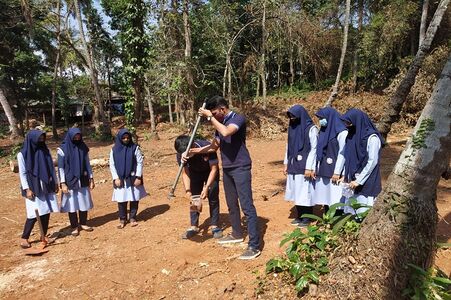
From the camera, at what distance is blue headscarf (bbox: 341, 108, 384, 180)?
3959mm

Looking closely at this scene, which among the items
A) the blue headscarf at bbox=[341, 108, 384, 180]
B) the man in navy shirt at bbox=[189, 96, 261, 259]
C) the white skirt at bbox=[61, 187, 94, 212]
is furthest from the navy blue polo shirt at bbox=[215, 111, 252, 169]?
the white skirt at bbox=[61, 187, 94, 212]

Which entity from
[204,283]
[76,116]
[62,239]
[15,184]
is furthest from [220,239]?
[76,116]

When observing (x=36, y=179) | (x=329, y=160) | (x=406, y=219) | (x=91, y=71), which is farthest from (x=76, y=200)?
(x=91, y=71)

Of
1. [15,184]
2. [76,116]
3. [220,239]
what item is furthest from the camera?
[76,116]

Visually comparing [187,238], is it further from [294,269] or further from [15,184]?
[15,184]

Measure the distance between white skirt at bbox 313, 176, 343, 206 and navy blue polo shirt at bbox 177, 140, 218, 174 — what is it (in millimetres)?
1367

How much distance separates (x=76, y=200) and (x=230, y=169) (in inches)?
108

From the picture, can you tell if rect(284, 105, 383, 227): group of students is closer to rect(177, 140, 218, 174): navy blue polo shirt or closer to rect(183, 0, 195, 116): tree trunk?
rect(177, 140, 218, 174): navy blue polo shirt

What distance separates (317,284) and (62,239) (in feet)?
12.6

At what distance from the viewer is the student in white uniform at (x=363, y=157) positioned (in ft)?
12.8

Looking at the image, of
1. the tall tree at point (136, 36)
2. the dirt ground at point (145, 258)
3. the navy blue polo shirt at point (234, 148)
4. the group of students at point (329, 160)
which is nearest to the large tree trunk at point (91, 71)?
the tall tree at point (136, 36)

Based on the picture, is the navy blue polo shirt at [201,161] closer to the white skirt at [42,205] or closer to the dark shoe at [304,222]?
the dark shoe at [304,222]

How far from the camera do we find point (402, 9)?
687 inches

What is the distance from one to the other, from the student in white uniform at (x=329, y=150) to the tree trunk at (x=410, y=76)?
14.4ft
